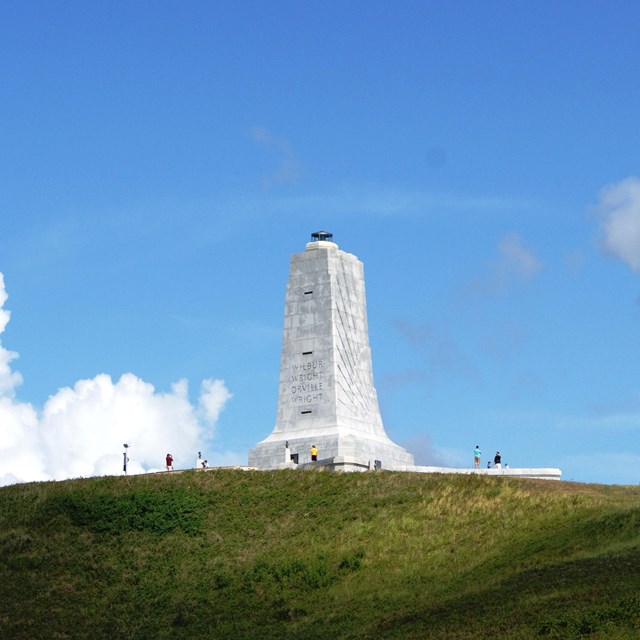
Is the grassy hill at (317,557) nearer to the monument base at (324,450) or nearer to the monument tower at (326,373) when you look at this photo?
the monument base at (324,450)

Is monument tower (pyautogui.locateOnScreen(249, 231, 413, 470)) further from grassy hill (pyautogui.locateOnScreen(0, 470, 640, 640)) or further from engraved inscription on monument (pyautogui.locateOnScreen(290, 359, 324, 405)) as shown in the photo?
grassy hill (pyautogui.locateOnScreen(0, 470, 640, 640))

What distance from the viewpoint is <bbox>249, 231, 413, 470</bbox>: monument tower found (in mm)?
56406

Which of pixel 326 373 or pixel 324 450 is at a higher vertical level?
pixel 326 373

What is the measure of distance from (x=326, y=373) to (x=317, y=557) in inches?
594

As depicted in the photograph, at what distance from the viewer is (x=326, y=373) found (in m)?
57.4

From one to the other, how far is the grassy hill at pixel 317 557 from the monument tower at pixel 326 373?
418 centimetres

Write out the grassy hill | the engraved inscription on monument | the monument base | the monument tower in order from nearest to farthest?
the grassy hill → the monument base → the monument tower → the engraved inscription on monument

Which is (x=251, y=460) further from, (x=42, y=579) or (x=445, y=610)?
(x=445, y=610)

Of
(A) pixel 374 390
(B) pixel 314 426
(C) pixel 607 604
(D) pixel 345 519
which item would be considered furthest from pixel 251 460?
(C) pixel 607 604

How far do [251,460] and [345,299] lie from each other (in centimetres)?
815

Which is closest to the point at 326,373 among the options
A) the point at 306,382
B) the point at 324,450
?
the point at 306,382

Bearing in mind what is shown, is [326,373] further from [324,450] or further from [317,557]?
[317,557]

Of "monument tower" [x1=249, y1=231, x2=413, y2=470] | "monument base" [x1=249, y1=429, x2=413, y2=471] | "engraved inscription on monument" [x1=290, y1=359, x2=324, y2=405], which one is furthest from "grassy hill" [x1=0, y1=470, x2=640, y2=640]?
"engraved inscription on monument" [x1=290, y1=359, x2=324, y2=405]

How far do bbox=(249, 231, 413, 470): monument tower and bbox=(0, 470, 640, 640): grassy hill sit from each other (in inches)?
165
